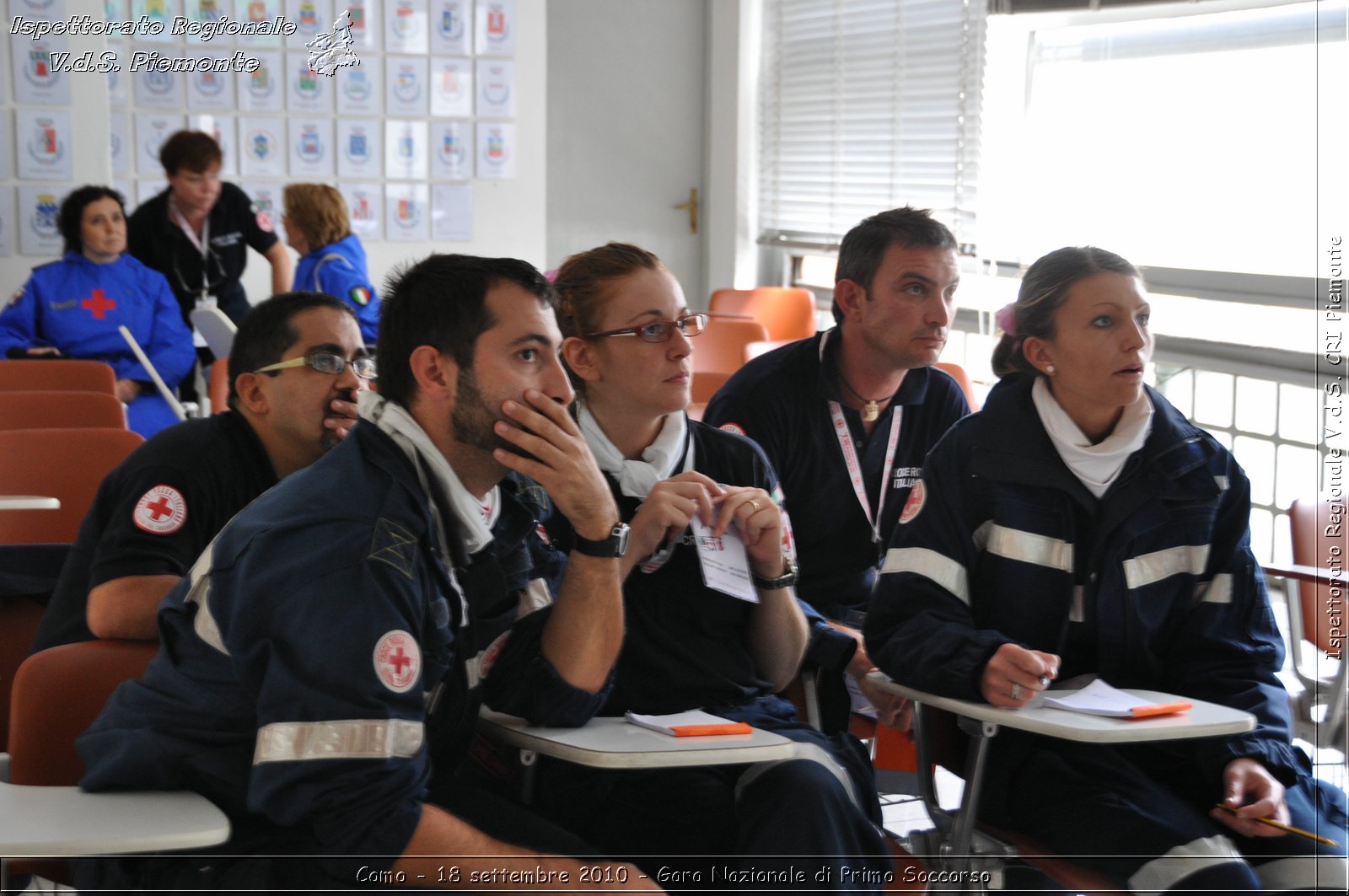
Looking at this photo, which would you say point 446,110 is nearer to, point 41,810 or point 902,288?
point 902,288

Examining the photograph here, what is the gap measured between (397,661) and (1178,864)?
1.17 m

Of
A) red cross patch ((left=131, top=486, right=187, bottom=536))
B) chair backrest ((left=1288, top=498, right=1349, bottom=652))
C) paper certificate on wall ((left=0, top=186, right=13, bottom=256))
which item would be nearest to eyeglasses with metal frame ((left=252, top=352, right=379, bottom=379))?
red cross patch ((left=131, top=486, right=187, bottom=536))

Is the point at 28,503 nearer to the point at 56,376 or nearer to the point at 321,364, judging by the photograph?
the point at 321,364

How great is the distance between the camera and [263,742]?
4.65ft

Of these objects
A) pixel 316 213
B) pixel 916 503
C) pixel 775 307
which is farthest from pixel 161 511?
pixel 775 307

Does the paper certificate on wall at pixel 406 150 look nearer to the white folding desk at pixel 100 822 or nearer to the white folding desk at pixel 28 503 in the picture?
the white folding desk at pixel 28 503

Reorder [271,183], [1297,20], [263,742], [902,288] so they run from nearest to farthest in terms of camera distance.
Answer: [263,742] < [902,288] < [1297,20] < [271,183]

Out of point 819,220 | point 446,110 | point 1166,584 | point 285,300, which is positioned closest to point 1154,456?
point 1166,584

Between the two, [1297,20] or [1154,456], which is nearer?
[1154,456]

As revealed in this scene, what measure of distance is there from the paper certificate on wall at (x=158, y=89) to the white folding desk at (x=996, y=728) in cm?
615

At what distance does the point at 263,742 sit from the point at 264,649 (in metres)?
0.11

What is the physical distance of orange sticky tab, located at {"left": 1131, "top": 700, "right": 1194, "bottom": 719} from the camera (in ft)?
5.84

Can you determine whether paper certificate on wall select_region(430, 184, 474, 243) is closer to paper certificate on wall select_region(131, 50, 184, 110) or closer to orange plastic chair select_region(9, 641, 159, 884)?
paper certificate on wall select_region(131, 50, 184, 110)

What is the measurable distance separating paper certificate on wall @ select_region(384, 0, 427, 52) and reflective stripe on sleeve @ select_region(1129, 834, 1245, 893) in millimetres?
6472
